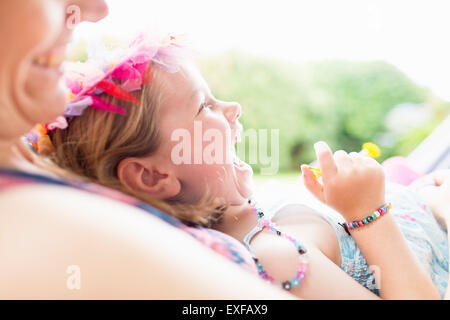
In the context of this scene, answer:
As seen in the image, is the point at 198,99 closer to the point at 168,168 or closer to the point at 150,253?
the point at 168,168

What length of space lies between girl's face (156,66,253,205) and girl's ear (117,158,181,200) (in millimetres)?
28

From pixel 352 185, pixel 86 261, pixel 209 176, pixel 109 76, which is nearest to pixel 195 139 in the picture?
pixel 209 176

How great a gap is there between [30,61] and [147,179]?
38cm

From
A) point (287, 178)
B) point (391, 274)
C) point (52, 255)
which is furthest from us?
point (287, 178)

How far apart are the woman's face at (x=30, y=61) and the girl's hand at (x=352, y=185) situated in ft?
1.53

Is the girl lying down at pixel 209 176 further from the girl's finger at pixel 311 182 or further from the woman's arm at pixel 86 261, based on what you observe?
the woman's arm at pixel 86 261

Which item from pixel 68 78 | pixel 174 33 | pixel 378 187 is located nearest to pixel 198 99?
pixel 174 33

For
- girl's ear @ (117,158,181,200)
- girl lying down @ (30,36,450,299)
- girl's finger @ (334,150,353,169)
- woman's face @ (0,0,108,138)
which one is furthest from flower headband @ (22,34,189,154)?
girl's finger @ (334,150,353,169)

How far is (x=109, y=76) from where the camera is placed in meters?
0.77

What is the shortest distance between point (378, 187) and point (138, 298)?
480mm

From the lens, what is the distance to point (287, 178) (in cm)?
382

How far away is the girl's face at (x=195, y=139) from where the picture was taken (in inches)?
31.5

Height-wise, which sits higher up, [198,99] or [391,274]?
[198,99]
